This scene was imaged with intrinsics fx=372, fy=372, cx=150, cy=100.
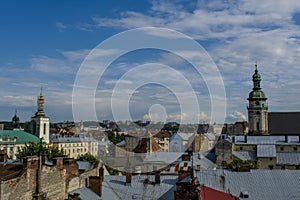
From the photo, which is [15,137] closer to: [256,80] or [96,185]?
[256,80]

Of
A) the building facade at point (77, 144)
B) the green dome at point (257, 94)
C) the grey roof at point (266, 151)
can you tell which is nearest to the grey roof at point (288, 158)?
the grey roof at point (266, 151)

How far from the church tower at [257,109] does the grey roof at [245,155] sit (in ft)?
92.7

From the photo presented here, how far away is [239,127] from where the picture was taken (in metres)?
143

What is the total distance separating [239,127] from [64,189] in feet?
396

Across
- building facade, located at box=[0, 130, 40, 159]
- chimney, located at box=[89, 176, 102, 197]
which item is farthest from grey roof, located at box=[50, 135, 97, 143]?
chimney, located at box=[89, 176, 102, 197]

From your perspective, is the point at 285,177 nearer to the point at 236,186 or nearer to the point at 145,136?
the point at 236,186

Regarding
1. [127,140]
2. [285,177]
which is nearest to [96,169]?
[285,177]

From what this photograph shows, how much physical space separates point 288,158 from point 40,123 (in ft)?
251

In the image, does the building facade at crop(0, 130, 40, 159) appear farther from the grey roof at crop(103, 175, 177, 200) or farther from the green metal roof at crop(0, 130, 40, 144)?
the grey roof at crop(103, 175, 177, 200)

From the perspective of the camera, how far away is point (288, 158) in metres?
72.9

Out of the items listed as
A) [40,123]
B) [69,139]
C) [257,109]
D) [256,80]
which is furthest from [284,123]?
[40,123]

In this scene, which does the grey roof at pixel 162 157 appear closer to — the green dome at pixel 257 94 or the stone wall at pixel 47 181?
the green dome at pixel 257 94

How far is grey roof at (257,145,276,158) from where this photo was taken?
72.9 metres

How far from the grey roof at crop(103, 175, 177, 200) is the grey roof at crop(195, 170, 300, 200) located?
10.7ft
